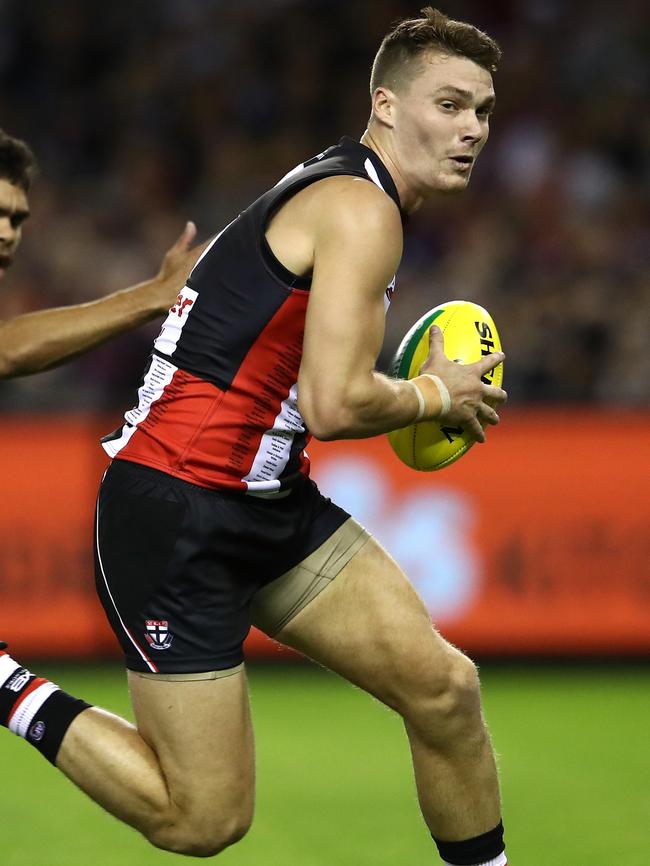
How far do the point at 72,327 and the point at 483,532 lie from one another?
3521 mm

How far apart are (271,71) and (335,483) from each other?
4.69m

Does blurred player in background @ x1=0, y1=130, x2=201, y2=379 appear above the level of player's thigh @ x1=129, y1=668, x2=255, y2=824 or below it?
above

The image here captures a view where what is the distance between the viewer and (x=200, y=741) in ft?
12.2

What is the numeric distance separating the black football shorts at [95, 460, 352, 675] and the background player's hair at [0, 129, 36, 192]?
1161 millimetres

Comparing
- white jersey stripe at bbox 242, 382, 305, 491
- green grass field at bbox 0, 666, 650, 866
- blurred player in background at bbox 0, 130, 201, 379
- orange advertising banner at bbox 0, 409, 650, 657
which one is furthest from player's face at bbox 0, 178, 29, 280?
orange advertising banner at bbox 0, 409, 650, 657

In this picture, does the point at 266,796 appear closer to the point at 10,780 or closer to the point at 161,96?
the point at 10,780

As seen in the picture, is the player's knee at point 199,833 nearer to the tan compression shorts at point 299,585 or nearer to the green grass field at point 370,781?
the tan compression shorts at point 299,585

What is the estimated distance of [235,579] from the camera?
3867 millimetres

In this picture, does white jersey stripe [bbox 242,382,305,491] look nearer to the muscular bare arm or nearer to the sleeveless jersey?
the sleeveless jersey

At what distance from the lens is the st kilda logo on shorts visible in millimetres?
3756

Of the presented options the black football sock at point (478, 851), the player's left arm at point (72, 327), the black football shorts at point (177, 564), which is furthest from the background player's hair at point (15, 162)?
the black football sock at point (478, 851)

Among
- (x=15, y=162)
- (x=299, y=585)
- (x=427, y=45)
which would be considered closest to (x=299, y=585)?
(x=299, y=585)

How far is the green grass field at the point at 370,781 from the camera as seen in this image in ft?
15.6

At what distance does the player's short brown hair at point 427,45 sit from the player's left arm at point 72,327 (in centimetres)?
101
